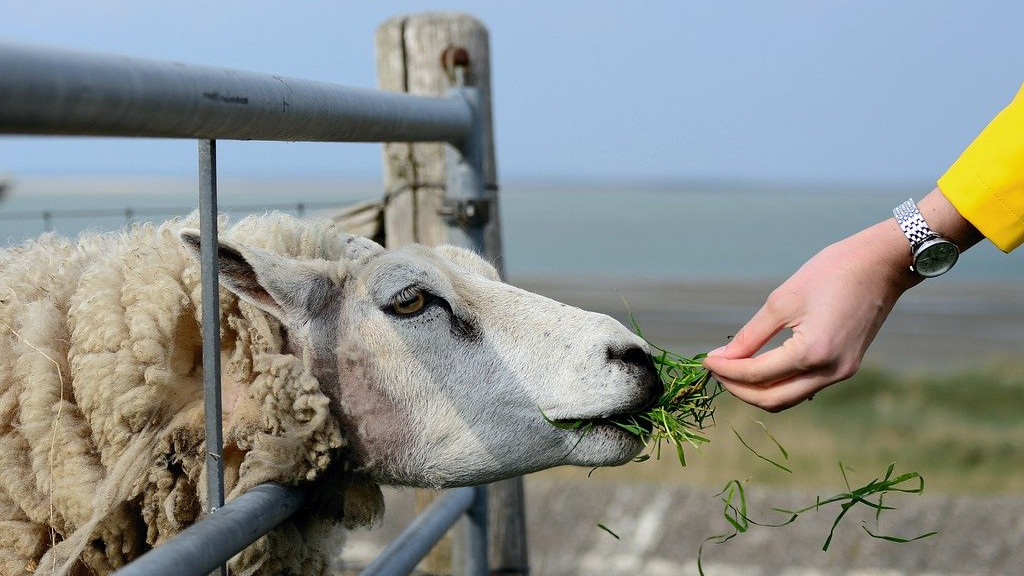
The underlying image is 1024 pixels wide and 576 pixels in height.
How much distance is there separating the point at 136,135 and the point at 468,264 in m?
1.22

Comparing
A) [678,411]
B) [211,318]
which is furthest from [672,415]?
[211,318]

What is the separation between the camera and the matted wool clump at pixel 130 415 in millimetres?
1986

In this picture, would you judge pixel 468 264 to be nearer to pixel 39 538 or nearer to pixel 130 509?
pixel 130 509

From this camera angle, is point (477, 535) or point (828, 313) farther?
point (477, 535)

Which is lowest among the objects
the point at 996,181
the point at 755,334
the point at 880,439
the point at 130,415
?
the point at 880,439

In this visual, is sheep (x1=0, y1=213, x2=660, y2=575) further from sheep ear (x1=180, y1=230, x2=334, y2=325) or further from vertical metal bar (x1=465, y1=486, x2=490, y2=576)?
vertical metal bar (x1=465, y1=486, x2=490, y2=576)

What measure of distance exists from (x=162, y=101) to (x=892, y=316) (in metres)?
25.9

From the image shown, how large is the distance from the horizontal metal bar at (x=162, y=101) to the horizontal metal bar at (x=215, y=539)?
21.2 inches

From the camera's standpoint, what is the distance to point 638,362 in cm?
208

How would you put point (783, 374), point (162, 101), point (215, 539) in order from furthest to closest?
1. point (783, 374)
2. point (215, 539)
3. point (162, 101)

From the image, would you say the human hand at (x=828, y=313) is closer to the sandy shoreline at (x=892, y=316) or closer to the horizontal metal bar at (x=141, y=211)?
the horizontal metal bar at (x=141, y=211)

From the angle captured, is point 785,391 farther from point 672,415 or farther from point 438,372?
point 438,372

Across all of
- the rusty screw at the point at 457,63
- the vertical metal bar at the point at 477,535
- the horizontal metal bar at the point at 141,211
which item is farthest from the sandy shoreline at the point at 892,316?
the horizontal metal bar at the point at 141,211

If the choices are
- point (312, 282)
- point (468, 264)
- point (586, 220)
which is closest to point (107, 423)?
point (312, 282)
